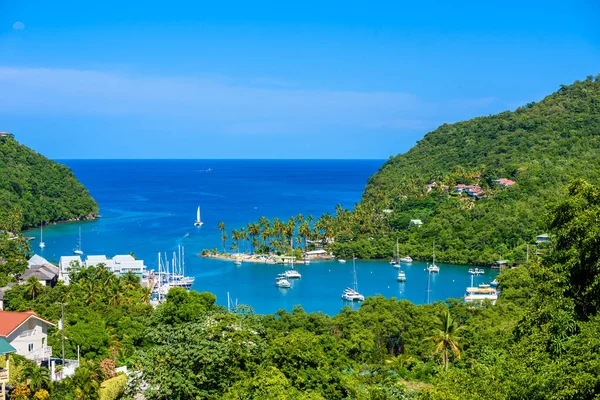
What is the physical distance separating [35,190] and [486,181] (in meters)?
53.6

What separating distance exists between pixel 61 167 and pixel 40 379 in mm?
76127

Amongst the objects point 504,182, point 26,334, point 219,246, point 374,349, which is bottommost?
point 219,246

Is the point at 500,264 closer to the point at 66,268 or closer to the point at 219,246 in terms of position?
the point at 219,246

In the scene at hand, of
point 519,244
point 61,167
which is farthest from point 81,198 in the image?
point 519,244

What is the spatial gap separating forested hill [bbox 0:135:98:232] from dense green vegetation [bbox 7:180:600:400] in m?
47.8

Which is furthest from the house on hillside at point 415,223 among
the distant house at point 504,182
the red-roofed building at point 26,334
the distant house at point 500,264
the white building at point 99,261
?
the red-roofed building at point 26,334

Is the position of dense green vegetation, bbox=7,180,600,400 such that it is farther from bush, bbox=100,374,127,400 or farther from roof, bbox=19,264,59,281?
roof, bbox=19,264,59,281

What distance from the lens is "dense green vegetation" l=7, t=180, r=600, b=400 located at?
1159 centimetres

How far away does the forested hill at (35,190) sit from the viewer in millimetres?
71000

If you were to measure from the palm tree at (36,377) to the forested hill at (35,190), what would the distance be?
163 feet

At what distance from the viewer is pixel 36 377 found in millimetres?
17188

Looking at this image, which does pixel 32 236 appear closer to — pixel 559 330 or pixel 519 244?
pixel 519 244

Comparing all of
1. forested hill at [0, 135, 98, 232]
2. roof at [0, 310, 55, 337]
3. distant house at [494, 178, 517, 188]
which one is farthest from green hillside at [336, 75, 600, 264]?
forested hill at [0, 135, 98, 232]

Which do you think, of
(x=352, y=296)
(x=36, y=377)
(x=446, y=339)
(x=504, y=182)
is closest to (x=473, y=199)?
(x=504, y=182)
